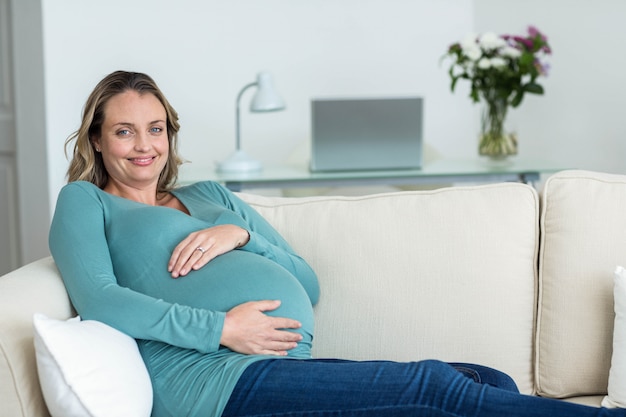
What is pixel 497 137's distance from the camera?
11.7 feet

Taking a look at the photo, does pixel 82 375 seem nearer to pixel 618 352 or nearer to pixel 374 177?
pixel 618 352

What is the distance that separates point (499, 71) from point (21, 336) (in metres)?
2.42

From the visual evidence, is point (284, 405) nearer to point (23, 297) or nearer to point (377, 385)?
point (377, 385)

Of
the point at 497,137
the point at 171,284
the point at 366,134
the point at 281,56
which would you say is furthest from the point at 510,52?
the point at 171,284

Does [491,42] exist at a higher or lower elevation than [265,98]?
higher

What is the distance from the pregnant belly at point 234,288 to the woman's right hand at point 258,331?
0.03 m

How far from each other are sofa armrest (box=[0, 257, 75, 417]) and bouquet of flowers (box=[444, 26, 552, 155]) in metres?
2.20

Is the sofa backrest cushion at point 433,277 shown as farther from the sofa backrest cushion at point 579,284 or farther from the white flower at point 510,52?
the white flower at point 510,52

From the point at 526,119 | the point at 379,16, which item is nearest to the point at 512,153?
the point at 526,119

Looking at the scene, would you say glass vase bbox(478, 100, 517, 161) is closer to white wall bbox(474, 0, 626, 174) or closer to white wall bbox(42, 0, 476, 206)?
white wall bbox(474, 0, 626, 174)

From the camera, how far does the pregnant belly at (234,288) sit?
5.92 ft

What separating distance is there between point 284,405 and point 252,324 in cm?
25

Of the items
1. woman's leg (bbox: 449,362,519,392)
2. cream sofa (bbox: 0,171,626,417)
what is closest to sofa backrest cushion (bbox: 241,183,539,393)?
cream sofa (bbox: 0,171,626,417)

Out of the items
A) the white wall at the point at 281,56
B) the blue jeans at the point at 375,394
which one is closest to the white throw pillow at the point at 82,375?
the blue jeans at the point at 375,394
